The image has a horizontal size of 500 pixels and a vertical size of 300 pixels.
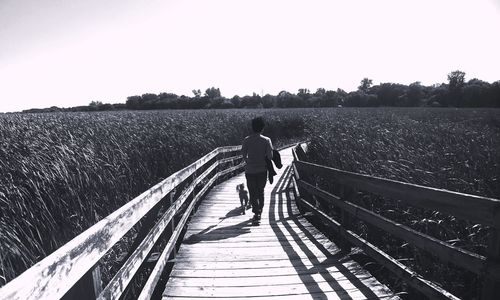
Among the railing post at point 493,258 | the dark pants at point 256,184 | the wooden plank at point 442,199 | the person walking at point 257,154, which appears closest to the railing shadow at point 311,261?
the dark pants at point 256,184

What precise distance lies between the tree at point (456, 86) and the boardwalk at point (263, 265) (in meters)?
85.4

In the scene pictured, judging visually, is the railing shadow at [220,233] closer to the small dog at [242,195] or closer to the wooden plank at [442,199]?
the small dog at [242,195]

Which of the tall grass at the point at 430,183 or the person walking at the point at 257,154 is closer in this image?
the tall grass at the point at 430,183

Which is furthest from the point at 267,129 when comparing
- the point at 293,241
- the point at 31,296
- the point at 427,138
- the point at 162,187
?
the point at 31,296

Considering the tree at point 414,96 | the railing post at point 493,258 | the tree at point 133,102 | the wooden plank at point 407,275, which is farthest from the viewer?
the tree at point 133,102

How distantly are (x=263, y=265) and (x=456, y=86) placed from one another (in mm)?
99094

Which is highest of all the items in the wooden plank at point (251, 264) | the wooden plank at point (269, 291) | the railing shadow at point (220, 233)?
the wooden plank at point (269, 291)

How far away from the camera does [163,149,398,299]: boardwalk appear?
129 inches

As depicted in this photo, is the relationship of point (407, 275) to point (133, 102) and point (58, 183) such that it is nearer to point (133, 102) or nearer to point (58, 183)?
point (58, 183)

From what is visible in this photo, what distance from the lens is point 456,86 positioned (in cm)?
8188

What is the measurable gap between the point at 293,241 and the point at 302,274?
3.76 ft

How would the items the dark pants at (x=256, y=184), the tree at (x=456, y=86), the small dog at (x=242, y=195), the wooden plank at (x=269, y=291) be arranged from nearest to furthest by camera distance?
the wooden plank at (x=269, y=291) < the dark pants at (x=256, y=184) < the small dog at (x=242, y=195) < the tree at (x=456, y=86)

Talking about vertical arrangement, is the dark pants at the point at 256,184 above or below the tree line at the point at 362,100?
below

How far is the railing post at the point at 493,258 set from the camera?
2076 mm
